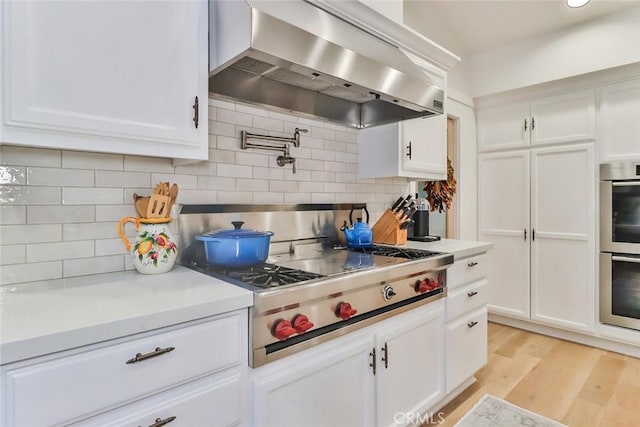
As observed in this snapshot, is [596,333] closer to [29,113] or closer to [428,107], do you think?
[428,107]

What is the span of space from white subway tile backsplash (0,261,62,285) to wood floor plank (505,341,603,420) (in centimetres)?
252

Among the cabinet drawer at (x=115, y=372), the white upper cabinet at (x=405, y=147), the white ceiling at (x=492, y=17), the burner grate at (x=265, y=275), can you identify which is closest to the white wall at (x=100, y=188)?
the burner grate at (x=265, y=275)

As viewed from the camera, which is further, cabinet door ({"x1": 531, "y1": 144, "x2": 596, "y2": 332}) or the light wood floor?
cabinet door ({"x1": 531, "y1": 144, "x2": 596, "y2": 332})

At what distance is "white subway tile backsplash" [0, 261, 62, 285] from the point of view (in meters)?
1.19

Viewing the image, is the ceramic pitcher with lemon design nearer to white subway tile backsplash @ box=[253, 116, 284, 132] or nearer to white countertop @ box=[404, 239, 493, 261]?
white subway tile backsplash @ box=[253, 116, 284, 132]

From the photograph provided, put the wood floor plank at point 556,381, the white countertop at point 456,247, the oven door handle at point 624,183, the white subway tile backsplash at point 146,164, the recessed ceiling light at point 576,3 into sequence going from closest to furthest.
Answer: the white subway tile backsplash at point 146,164 → the white countertop at point 456,247 → the wood floor plank at point 556,381 → the recessed ceiling light at point 576,3 → the oven door handle at point 624,183

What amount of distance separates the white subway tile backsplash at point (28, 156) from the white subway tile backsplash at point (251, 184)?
0.74 meters

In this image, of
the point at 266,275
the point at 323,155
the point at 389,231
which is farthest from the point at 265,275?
the point at 389,231

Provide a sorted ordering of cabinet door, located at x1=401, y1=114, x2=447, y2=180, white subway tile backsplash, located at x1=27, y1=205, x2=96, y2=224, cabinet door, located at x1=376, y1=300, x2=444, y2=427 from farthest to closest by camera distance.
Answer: cabinet door, located at x1=401, y1=114, x2=447, y2=180 < cabinet door, located at x1=376, y1=300, x2=444, y2=427 < white subway tile backsplash, located at x1=27, y1=205, x2=96, y2=224

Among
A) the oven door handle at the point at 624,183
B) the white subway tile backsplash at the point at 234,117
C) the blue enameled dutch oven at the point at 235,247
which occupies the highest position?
the white subway tile backsplash at the point at 234,117

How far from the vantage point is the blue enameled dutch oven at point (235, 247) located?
142 centimetres

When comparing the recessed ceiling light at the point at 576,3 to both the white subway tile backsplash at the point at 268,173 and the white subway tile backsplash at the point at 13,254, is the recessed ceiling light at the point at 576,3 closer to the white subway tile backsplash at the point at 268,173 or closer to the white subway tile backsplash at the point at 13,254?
the white subway tile backsplash at the point at 268,173

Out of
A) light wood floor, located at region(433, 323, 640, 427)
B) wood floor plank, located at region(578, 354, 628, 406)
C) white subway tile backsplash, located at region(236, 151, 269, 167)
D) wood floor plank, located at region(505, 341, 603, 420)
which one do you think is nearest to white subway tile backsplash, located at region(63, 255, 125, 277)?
white subway tile backsplash, located at region(236, 151, 269, 167)

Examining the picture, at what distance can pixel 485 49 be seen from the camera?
3.38m
